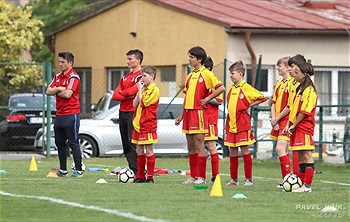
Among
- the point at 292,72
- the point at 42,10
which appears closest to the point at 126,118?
the point at 292,72

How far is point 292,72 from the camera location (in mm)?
12867

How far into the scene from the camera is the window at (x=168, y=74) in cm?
3180

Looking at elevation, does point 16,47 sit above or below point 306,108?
above

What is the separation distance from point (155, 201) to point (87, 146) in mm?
13039

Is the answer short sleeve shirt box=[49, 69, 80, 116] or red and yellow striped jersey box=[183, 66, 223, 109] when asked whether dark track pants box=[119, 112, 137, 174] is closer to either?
short sleeve shirt box=[49, 69, 80, 116]

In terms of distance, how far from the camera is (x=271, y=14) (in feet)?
103

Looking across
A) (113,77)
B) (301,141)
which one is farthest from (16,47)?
(301,141)

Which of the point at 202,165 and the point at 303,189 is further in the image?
Result: the point at 202,165

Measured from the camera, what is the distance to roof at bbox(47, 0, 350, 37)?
29938 millimetres

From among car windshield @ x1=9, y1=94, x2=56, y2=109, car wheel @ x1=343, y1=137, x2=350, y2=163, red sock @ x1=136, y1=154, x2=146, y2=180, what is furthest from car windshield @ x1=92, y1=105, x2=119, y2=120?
red sock @ x1=136, y1=154, x2=146, y2=180

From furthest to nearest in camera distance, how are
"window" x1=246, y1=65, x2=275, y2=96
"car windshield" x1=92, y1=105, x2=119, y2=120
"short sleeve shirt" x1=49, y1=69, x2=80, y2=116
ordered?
1. "window" x1=246, y1=65, x2=275, y2=96
2. "car windshield" x1=92, y1=105, x2=119, y2=120
3. "short sleeve shirt" x1=49, y1=69, x2=80, y2=116

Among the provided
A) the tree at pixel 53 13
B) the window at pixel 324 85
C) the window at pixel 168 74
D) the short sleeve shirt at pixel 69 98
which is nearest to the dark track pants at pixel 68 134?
the short sleeve shirt at pixel 69 98

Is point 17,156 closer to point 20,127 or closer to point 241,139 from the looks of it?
point 20,127

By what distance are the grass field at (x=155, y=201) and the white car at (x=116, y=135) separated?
8446 mm
